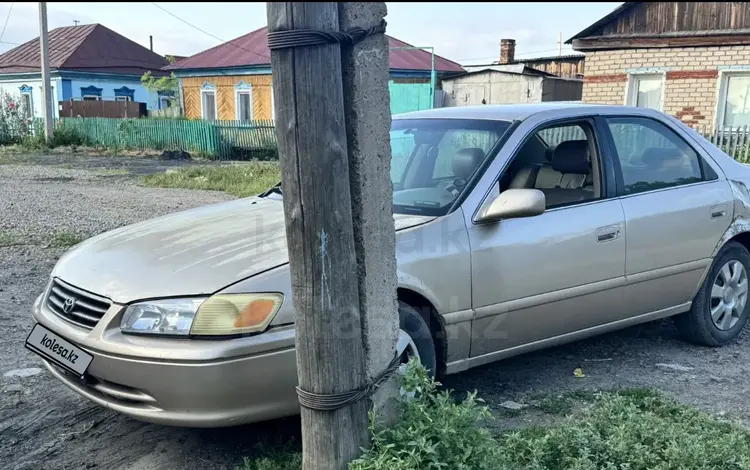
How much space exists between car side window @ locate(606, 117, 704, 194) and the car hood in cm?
162

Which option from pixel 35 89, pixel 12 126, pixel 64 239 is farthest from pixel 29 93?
pixel 64 239

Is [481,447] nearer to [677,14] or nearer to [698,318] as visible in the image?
[698,318]

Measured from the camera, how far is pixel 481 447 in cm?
234

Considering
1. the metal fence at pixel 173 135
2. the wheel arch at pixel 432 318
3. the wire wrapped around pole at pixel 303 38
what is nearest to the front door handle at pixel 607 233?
A: the wheel arch at pixel 432 318

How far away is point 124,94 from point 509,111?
33.8 meters

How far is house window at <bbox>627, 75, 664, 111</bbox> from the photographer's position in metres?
17.0

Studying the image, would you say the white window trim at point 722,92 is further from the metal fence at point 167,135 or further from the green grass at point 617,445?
the green grass at point 617,445

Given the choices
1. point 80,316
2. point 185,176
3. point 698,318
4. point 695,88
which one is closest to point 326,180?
point 80,316

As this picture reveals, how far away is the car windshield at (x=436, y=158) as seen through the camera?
12.2 ft

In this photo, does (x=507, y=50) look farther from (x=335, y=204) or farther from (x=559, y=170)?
(x=335, y=204)

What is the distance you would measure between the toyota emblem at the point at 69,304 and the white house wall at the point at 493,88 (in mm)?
20164

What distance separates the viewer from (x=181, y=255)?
3197 millimetres

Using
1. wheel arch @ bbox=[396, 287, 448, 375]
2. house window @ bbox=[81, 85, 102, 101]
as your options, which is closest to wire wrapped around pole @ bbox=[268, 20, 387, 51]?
wheel arch @ bbox=[396, 287, 448, 375]

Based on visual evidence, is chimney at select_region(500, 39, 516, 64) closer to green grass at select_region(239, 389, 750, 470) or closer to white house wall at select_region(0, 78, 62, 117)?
white house wall at select_region(0, 78, 62, 117)
